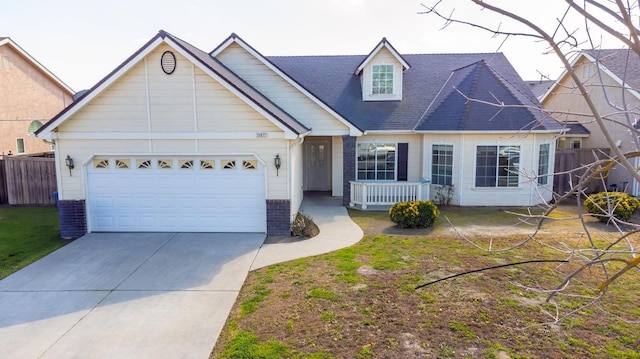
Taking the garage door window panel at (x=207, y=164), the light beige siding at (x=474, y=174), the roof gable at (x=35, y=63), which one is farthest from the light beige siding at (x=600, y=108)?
the roof gable at (x=35, y=63)

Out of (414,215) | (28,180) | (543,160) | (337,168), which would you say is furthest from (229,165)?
(543,160)

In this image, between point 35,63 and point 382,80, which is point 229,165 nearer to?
point 382,80

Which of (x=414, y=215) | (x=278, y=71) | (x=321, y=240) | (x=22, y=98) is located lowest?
(x=321, y=240)

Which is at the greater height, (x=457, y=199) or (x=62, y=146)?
(x=62, y=146)

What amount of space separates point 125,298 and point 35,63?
2144 centimetres

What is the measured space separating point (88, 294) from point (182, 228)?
4.33 m

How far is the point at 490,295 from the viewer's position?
25.0ft

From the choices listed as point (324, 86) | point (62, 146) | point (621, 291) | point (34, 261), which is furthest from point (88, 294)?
point (324, 86)

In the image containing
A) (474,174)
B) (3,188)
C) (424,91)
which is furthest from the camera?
(424,91)

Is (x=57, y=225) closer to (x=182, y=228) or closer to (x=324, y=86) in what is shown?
(x=182, y=228)

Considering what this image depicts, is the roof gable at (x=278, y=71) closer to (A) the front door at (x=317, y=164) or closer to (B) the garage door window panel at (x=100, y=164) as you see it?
(A) the front door at (x=317, y=164)

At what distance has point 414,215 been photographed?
12602mm

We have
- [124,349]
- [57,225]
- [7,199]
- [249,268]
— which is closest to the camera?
[124,349]

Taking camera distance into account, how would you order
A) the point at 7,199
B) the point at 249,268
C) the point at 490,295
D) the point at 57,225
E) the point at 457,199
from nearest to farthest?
the point at 490,295
the point at 249,268
the point at 57,225
the point at 457,199
the point at 7,199
